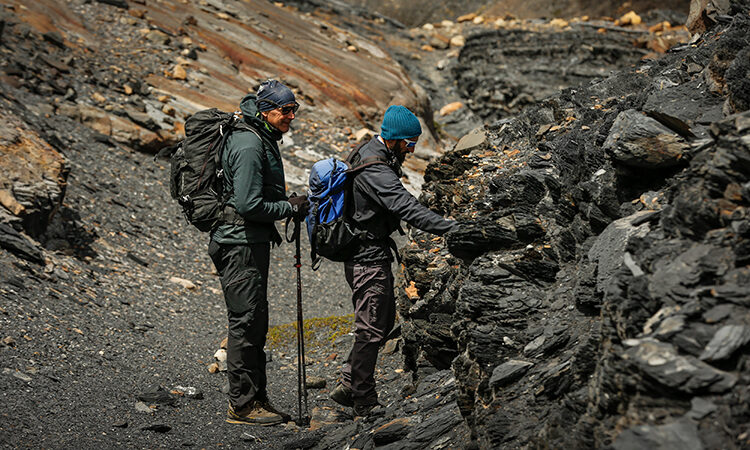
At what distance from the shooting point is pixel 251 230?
5844 millimetres

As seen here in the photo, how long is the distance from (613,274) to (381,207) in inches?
86.5

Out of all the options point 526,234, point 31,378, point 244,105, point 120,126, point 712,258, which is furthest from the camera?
point 120,126

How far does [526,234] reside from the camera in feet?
16.1

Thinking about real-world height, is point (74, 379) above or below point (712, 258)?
below

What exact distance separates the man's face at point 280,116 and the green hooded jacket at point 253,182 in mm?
58

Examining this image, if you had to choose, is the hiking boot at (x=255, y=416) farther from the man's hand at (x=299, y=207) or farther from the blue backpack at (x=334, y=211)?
the man's hand at (x=299, y=207)

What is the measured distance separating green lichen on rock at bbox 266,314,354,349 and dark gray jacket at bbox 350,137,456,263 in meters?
3.59

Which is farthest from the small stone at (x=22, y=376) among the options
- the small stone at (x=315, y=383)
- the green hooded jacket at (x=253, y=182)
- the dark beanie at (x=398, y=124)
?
the dark beanie at (x=398, y=124)

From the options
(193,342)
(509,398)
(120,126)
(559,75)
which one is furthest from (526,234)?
(559,75)

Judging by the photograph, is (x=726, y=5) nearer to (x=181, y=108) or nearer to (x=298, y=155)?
(x=298, y=155)

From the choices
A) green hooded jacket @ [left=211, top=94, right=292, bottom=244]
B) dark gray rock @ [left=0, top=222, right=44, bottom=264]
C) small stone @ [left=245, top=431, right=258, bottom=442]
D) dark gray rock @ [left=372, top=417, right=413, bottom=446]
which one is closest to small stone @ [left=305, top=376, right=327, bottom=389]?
small stone @ [left=245, top=431, right=258, bottom=442]

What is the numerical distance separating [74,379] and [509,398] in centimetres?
482

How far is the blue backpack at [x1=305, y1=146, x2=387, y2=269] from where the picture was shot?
549cm

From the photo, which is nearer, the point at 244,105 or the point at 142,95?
the point at 244,105
